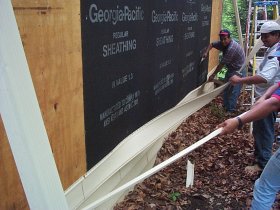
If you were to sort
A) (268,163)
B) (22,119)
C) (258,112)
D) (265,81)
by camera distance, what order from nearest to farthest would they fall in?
(22,119) → (258,112) → (268,163) → (265,81)

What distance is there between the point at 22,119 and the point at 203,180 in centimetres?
382

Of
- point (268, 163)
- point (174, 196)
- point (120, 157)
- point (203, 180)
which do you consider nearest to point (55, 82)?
point (120, 157)

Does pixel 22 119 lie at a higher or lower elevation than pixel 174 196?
higher

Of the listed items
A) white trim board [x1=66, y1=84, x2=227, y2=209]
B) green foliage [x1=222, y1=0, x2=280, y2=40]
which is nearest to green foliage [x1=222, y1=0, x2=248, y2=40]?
green foliage [x1=222, y1=0, x2=280, y2=40]

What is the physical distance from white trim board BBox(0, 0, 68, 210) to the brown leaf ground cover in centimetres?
274

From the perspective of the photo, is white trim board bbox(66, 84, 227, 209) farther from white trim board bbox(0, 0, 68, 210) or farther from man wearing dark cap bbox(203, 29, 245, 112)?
man wearing dark cap bbox(203, 29, 245, 112)

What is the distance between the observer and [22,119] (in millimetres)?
1218

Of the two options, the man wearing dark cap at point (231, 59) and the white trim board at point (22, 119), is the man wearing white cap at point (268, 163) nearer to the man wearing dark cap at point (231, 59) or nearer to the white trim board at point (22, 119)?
the white trim board at point (22, 119)

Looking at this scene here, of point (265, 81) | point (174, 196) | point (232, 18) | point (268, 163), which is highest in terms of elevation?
point (265, 81)

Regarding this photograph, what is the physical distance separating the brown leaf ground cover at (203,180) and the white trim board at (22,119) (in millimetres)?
2740

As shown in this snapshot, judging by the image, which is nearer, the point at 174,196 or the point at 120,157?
the point at 120,157

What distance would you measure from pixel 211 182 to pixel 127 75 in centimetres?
188

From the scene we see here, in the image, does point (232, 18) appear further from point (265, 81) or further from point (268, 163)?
point (268, 163)

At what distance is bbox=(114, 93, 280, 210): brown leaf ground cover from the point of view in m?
4.12
